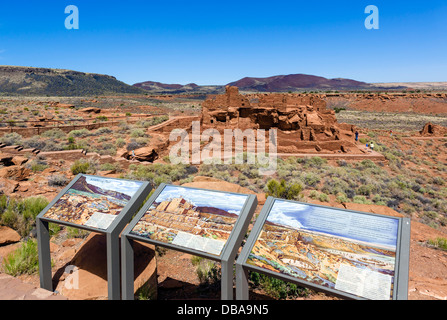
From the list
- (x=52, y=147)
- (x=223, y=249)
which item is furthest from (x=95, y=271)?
(x=52, y=147)

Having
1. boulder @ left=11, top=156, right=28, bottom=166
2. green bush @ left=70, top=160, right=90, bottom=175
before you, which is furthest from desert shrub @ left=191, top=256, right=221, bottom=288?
boulder @ left=11, top=156, right=28, bottom=166

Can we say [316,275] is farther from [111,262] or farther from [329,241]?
[111,262]

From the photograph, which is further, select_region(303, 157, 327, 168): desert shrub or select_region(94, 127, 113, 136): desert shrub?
select_region(94, 127, 113, 136): desert shrub

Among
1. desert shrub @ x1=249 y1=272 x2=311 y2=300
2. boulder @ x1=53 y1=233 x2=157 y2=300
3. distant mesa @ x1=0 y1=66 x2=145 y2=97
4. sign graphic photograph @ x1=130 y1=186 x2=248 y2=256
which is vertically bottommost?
desert shrub @ x1=249 y1=272 x2=311 y2=300

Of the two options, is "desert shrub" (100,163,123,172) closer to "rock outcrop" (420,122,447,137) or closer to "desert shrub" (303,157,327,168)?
"desert shrub" (303,157,327,168)

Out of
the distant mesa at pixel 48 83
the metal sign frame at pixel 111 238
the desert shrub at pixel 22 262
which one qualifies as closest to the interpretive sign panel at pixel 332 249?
the metal sign frame at pixel 111 238

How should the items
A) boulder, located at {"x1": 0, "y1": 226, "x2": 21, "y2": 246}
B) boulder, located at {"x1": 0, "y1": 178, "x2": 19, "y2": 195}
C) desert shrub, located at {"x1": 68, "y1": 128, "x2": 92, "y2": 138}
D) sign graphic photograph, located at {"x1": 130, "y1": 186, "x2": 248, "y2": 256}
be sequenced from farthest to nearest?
desert shrub, located at {"x1": 68, "y1": 128, "x2": 92, "y2": 138}
boulder, located at {"x1": 0, "y1": 178, "x2": 19, "y2": 195}
boulder, located at {"x1": 0, "y1": 226, "x2": 21, "y2": 246}
sign graphic photograph, located at {"x1": 130, "y1": 186, "x2": 248, "y2": 256}
